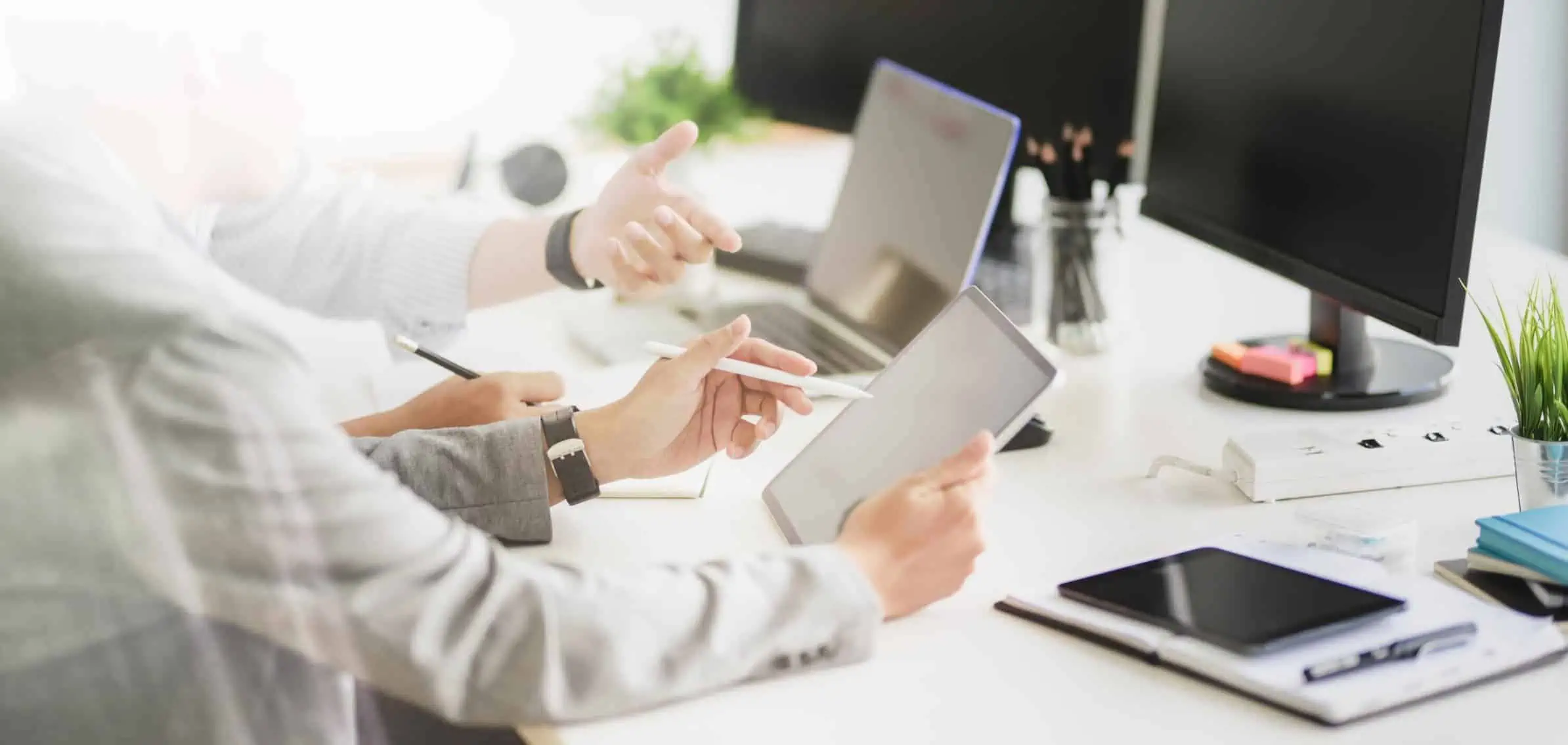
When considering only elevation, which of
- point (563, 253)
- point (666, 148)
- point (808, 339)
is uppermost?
point (666, 148)

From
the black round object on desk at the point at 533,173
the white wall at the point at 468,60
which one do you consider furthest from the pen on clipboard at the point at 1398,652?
the white wall at the point at 468,60

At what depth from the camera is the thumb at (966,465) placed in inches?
36.2

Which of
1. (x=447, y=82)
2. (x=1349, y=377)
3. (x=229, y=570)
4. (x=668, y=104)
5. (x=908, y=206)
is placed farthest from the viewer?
(x=447, y=82)

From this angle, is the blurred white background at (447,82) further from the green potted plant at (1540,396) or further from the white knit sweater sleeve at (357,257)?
the green potted plant at (1540,396)

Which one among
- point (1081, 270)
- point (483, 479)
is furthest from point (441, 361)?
point (1081, 270)

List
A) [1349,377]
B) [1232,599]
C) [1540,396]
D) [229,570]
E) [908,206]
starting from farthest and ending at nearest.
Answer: [908,206] → [1349,377] → [1540,396] → [1232,599] → [229,570]

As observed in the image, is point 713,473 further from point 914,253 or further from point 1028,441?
point 914,253

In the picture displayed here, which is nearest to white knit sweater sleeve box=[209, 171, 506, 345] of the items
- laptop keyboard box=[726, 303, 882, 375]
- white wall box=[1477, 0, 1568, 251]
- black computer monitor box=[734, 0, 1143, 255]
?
laptop keyboard box=[726, 303, 882, 375]

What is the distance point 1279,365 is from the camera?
135cm

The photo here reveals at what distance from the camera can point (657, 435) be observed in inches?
44.1

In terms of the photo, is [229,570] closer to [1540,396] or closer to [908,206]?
[1540,396]

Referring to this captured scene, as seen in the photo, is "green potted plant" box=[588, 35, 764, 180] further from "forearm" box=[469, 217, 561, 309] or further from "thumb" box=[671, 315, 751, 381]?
"thumb" box=[671, 315, 751, 381]

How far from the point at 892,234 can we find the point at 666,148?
0.29m

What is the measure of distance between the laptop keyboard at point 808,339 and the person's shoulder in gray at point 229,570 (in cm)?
63
